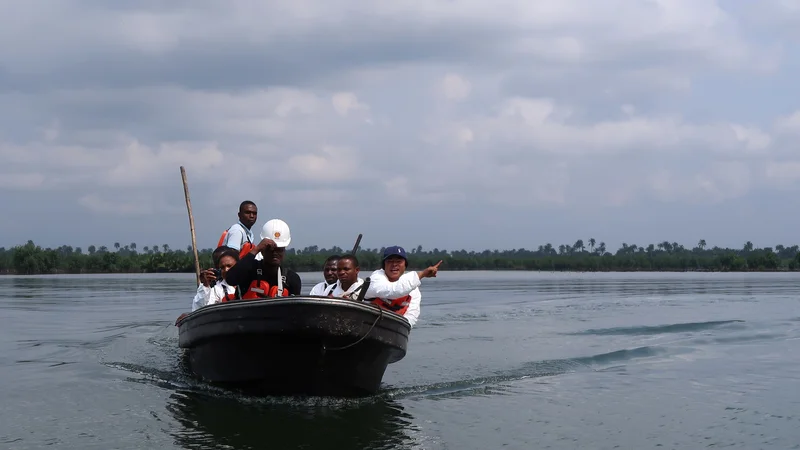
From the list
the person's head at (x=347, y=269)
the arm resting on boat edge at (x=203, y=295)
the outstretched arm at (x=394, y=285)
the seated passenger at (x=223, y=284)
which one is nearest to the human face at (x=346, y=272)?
the person's head at (x=347, y=269)

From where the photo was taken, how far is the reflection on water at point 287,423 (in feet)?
25.7

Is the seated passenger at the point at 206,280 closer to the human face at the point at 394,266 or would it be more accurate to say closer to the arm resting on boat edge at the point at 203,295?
the arm resting on boat edge at the point at 203,295

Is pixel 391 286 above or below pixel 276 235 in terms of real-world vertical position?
below

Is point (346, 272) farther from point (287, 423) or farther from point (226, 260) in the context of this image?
point (287, 423)

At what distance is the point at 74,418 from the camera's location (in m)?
8.83

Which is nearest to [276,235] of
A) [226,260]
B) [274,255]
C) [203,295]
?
[274,255]

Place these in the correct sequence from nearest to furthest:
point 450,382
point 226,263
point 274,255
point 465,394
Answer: point 274,255 < point 465,394 < point 226,263 < point 450,382

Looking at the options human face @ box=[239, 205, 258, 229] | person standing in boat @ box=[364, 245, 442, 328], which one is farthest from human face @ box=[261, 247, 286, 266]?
human face @ box=[239, 205, 258, 229]

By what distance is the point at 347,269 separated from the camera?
32.9 ft

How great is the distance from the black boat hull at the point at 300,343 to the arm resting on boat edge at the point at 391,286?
0.29 metres

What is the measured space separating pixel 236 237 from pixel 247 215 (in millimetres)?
474

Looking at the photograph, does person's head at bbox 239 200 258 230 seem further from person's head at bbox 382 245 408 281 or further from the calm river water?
person's head at bbox 382 245 408 281

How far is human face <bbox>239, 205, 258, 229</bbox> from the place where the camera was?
12.1 metres

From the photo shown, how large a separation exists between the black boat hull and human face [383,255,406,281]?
489 mm
